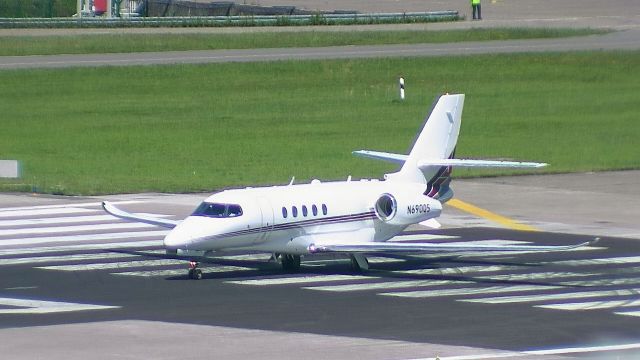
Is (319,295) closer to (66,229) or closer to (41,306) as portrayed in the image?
(41,306)

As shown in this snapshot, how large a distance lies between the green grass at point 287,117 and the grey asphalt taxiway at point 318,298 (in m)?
8.60

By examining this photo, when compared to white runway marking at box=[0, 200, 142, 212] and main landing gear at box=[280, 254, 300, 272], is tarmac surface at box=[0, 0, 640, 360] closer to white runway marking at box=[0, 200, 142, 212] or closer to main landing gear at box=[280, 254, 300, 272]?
white runway marking at box=[0, 200, 142, 212]

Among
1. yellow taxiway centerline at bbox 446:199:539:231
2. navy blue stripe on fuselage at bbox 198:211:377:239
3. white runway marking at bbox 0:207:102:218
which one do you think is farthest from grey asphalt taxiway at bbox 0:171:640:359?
navy blue stripe on fuselage at bbox 198:211:377:239

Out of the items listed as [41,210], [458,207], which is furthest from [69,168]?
[458,207]

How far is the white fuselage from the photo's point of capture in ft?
84.6

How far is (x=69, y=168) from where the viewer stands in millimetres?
43688

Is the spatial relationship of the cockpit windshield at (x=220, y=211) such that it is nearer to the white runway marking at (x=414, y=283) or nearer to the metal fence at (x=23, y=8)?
the white runway marking at (x=414, y=283)

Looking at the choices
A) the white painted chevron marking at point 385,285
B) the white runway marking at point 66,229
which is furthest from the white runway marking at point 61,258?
the white painted chevron marking at point 385,285

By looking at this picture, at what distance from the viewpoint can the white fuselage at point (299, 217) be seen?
2578cm

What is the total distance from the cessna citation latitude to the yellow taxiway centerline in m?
4.15

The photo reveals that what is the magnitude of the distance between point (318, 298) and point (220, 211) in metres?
2.66

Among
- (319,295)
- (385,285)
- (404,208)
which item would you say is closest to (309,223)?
(385,285)

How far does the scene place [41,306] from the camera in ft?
78.1

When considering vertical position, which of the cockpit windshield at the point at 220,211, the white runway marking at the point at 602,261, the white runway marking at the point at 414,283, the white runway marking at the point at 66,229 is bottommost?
the white runway marking at the point at 66,229
